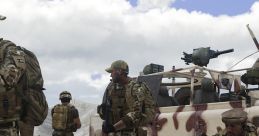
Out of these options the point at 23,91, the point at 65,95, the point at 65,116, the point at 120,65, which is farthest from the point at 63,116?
the point at 23,91

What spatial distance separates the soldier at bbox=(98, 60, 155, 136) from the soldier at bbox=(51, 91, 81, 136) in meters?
2.93

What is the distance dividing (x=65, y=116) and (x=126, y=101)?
3278mm

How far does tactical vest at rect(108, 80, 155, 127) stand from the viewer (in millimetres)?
5688

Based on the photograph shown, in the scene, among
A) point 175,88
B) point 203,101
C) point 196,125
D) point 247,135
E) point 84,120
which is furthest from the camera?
point 84,120

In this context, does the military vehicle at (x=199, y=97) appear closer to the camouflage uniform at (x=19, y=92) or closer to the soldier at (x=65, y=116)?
the soldier at (x=65, y=116)

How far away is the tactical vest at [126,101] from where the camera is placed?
5688 millimetres

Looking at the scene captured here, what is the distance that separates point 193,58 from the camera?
892 centimetres

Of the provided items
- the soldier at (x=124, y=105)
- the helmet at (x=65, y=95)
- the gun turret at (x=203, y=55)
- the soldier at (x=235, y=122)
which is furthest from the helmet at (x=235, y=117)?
the helmet at (x=65, y=95)

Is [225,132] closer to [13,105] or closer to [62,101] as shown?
[13,105]

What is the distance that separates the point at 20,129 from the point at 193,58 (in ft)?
18.5

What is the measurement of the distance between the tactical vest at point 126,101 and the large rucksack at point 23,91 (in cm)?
208

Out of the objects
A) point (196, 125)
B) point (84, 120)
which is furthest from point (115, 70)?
point (84, 120)

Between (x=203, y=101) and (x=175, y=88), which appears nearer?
(x=203, y=101)

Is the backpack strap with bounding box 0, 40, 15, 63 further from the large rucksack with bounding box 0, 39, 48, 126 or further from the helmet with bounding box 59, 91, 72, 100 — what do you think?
the helmet with bounding box 59, 91, 72, 100
